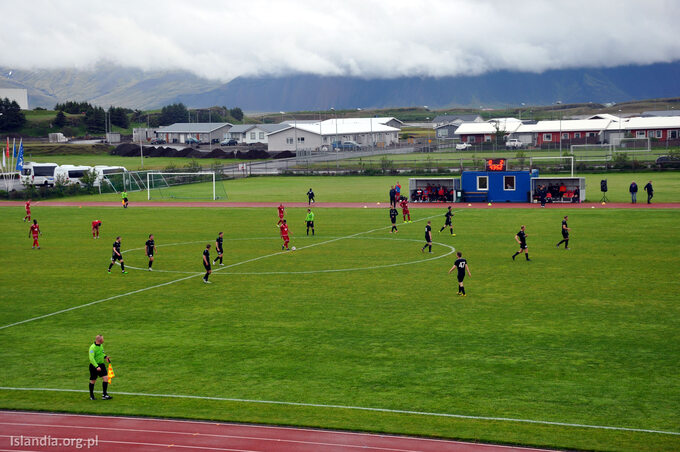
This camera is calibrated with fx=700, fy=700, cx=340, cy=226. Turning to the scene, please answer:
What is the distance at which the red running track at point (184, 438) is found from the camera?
16.4 m

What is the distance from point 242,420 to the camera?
59.0 ft

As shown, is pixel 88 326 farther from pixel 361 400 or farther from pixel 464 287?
pixel 464 287

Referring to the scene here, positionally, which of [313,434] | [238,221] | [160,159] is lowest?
[313,434]

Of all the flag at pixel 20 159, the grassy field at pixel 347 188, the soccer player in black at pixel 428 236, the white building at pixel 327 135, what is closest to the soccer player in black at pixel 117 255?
the soccer player in black at pixel 428 236

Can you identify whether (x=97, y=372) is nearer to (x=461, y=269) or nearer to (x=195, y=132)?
(x=461, y=269)

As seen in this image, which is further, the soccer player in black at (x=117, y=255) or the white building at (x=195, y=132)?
the white building at (x=195, y=132)

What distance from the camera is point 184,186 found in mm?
93750

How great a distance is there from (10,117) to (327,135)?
242 feet

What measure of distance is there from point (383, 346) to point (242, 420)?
6.85 meters

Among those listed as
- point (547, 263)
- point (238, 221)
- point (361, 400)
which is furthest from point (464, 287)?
point (238, 221)

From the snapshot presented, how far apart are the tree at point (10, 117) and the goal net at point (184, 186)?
8163 cm

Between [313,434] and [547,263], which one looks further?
[547,263]

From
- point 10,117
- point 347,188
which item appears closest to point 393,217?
point 347,188

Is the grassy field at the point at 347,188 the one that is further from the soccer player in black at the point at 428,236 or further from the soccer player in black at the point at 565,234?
the soccer player in black at the point at 428,236
